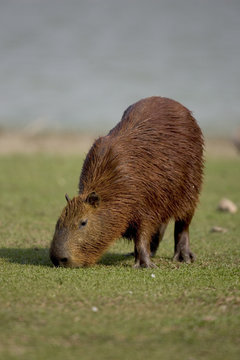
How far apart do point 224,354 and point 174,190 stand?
3000 millimetres

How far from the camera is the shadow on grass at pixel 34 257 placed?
22.0 ft

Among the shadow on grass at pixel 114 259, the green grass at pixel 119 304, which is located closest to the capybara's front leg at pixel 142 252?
the green grass at pixel 119 304

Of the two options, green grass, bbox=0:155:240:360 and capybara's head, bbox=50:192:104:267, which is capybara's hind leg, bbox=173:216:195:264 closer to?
green grass, bbox=0:155:240:360

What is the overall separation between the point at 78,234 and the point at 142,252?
2.56 feet

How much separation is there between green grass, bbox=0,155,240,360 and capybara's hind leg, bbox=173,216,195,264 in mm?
140

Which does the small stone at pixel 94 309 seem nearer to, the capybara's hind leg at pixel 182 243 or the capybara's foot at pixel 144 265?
the capybara's foot at pixel 144 265

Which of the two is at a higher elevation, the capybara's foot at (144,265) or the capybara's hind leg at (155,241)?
the capybara's hind leg at (155,241)

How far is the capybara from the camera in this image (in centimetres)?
626

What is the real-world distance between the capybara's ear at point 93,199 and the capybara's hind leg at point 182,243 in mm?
1368

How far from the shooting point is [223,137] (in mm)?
30031

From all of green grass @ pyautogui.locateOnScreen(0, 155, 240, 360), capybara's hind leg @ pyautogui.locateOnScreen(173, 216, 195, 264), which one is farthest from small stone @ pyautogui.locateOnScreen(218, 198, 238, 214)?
capybara's hind leg @ pyautogui.locateOnScreen(173, 216, 195, 264)

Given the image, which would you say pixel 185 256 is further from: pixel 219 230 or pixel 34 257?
pixel 219 230

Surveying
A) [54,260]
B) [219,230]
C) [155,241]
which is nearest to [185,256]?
[155,241]

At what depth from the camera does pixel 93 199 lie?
630cm
